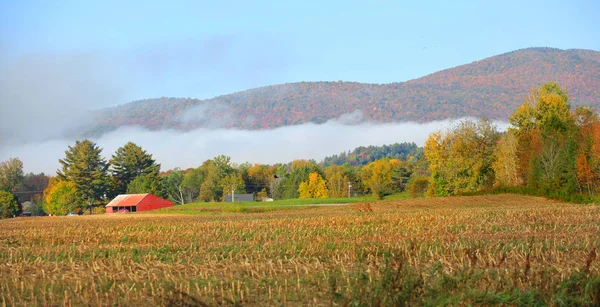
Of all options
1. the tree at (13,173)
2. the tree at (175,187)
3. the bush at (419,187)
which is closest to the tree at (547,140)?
the bush at (419,187)

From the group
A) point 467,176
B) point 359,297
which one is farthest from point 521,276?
point 467,176

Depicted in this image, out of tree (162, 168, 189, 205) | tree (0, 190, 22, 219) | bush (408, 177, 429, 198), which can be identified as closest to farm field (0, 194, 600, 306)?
bush (408, 177, 429, 198)

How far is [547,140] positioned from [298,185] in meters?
79.8

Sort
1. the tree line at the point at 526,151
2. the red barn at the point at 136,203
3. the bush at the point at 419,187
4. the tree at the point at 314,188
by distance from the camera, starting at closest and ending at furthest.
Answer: the tree line at the point at 526,151
the red barn at the point at 136,203
the bush at the point at 419,187
the tree at the point at 314,188

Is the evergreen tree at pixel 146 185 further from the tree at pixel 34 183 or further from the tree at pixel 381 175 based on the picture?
→ the tree at pixel 34 183

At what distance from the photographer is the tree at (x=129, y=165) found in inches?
5295

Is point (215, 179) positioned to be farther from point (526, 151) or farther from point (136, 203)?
point (526, 151)

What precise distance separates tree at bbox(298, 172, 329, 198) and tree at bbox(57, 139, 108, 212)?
44353 mm

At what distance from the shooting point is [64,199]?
122250 mm

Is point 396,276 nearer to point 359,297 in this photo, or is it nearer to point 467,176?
point 359,297

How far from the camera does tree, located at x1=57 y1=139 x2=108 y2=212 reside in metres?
127

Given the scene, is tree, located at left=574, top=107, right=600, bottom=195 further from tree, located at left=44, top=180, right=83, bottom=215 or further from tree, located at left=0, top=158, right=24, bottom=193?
tree, located at left=0, top=158, right=24, bottom=193

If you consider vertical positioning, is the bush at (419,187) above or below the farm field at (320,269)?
above

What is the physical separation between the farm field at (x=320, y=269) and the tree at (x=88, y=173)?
106m
